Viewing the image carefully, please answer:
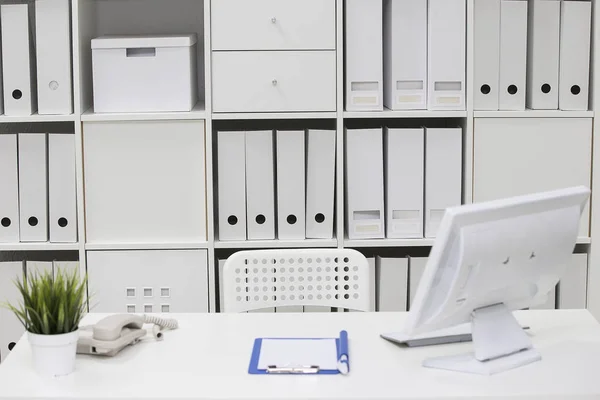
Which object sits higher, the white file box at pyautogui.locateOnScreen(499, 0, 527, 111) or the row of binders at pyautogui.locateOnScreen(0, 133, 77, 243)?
the white file box at pyautogui.locateOnScreen(499, 0, 527, 111)

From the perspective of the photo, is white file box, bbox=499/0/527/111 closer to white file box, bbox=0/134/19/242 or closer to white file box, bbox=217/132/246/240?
white file box, bbox=217/132/246/240

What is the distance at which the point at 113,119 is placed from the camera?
300 centimetres

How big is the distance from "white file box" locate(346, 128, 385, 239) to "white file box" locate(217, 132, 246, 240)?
357 mm

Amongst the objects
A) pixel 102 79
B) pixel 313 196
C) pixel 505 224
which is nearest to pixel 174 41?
pixel 102 79

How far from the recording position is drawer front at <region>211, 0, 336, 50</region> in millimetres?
2977

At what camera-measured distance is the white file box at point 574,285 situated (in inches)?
124

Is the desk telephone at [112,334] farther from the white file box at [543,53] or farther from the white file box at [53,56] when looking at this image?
the white file box at [543,53]

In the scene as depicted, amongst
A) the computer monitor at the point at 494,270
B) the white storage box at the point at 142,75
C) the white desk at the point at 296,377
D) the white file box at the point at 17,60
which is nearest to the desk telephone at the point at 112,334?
the white desk at the point at 296,377

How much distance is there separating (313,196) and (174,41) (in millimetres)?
694

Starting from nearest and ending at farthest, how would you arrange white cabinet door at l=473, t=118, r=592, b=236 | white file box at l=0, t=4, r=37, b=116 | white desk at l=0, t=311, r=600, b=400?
white desk at l=0, t=311, r=600, b=400, white file box at l=0, t=4, r=37, b=116, white cabinet door at l=473, t=118, r=592, b=236

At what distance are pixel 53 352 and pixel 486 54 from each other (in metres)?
1.86

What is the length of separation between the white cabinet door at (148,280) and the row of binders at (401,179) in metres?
0.56

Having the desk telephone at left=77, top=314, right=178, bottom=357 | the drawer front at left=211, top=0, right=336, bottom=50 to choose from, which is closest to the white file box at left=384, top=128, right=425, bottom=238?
the drawer front at left=211, top=0, right=336, bottom=50

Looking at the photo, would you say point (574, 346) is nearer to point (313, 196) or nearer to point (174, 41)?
point (313, 196)
